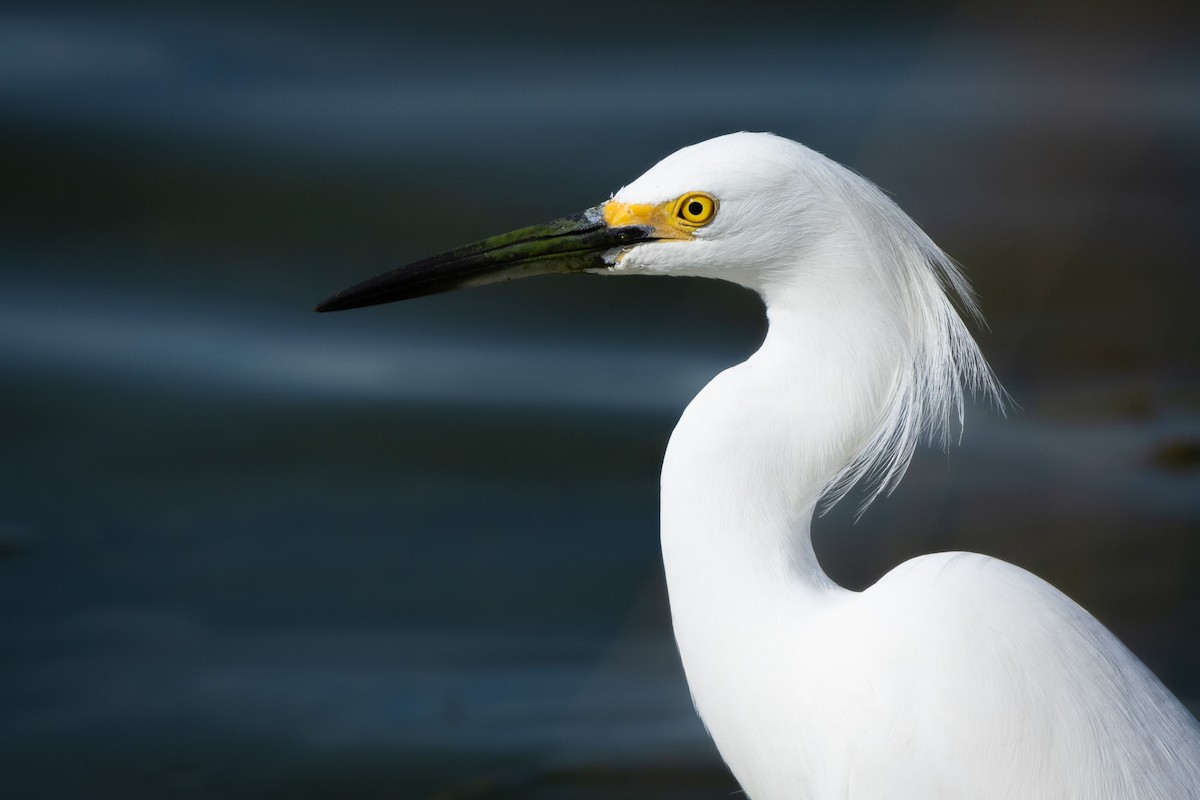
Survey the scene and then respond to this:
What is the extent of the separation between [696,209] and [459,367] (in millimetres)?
1961

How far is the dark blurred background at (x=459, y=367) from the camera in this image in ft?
10.2

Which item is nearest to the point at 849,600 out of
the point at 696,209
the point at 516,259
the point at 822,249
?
the point at 822,249

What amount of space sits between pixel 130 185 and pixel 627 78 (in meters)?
1.61

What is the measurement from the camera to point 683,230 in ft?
6.75

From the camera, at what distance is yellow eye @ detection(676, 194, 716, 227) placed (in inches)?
79.4

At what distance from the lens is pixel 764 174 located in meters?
1.98

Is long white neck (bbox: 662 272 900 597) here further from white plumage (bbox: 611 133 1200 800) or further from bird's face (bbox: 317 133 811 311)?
bird's face (bbox: 317 133 811 311)

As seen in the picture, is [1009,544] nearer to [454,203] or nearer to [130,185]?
[454,203]

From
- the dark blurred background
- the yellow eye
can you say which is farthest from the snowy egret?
the dark blurred background

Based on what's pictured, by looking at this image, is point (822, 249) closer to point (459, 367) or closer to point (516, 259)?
point (516, 259)

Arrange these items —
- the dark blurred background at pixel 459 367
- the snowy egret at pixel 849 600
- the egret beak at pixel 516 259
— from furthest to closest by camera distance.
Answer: the dark blurred background at pixel 459 367
the egret beak at pixel 516 259
the snowy egret at pixel 849 600

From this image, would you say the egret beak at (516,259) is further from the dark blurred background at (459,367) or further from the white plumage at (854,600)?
the dark blurred background at (459,367)

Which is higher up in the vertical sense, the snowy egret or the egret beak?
the egret beak

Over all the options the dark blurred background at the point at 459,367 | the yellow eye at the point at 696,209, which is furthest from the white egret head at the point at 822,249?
the dark blurred background at the point at 459,367
